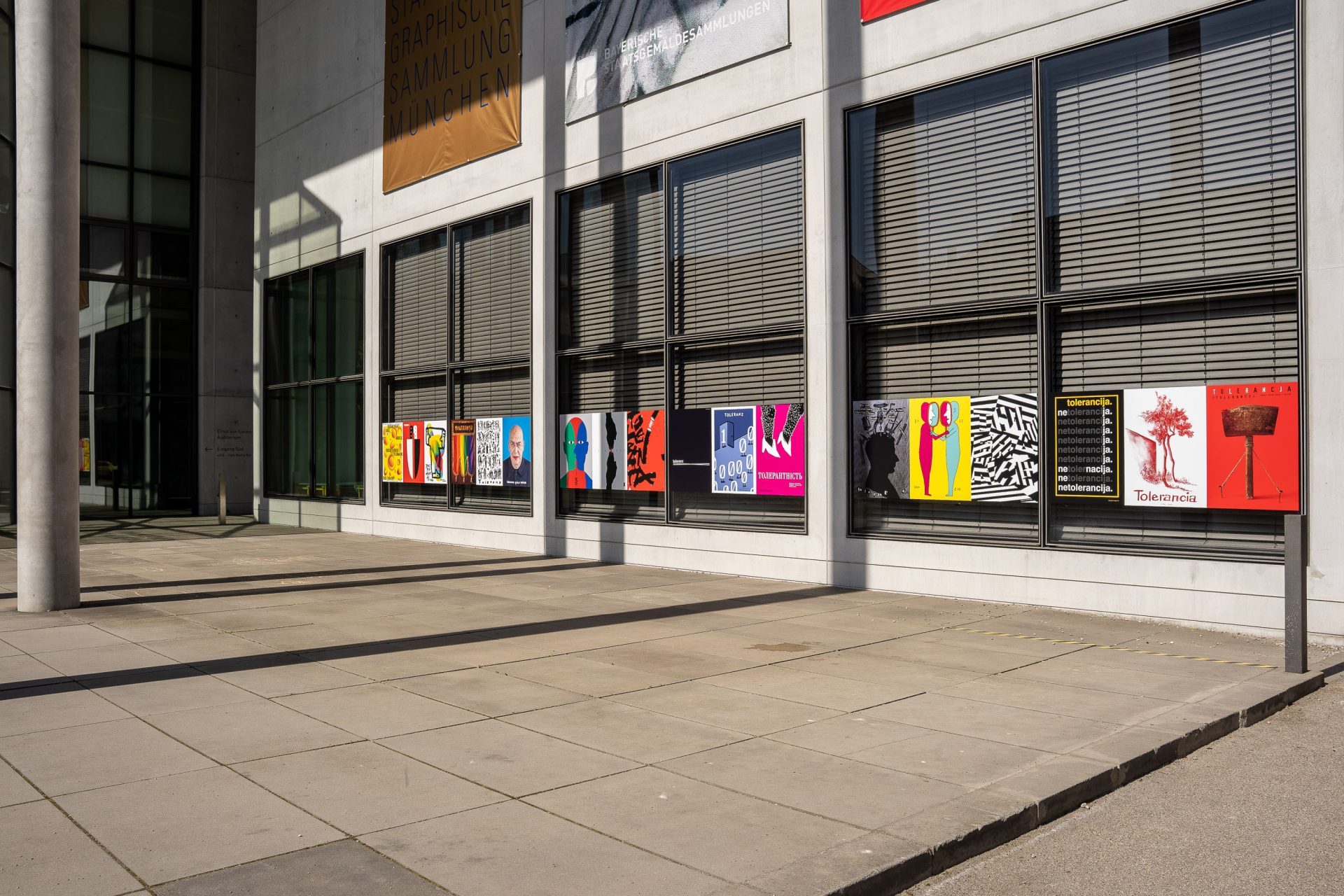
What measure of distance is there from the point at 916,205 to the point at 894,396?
7.75 feet

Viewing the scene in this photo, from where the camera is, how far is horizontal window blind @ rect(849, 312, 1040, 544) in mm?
12641

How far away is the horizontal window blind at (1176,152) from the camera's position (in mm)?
10836

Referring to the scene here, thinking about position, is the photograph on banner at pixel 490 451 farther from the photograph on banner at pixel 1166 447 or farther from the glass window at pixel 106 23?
the glass window at pixel 106 23

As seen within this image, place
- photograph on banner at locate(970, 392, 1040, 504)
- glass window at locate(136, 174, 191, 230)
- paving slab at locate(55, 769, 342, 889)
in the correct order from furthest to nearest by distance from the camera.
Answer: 1. glass window at locate(136, 174, 191, 230)
2. photograph on banner at locate(970, 392, 1040, 504)
3. paving slab at locate(55, 769, 342, 889)

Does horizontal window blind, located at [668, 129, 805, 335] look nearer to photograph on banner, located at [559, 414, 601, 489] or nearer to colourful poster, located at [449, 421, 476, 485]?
photograph on banner, located at [559, 414, 601, 489]

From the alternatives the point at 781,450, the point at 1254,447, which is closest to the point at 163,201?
the point at 781,450

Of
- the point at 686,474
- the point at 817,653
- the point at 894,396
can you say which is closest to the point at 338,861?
the point at 817,653

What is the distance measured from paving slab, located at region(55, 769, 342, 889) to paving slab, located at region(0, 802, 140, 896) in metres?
0.07

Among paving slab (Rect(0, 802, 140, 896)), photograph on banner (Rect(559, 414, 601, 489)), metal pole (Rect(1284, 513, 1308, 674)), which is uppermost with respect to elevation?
photograph on banner (Rect(559, 414, 601, 489))

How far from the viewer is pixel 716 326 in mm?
15867

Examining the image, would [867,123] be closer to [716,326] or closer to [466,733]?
[716,326]

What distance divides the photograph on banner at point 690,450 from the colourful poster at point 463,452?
213 inches

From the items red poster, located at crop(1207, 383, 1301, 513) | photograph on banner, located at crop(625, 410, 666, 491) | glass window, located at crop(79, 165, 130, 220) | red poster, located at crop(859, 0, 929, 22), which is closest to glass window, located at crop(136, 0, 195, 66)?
glass window, located at crop(79, 165, 130, 220)

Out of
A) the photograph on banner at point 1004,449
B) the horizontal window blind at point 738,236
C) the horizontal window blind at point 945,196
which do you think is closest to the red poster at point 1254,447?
the photograph on banner at point 1004,449
